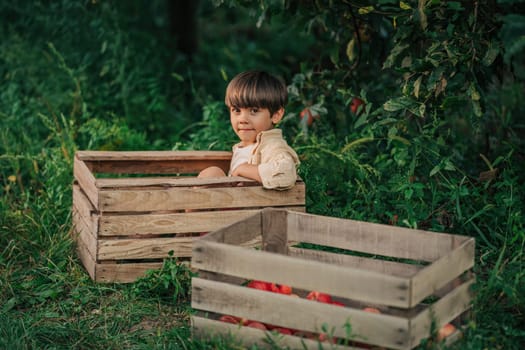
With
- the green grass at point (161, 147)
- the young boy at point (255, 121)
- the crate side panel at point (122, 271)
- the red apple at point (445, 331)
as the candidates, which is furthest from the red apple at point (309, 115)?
the red apple at point (445, 331)

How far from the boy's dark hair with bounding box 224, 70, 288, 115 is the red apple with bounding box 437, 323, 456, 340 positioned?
144 cm

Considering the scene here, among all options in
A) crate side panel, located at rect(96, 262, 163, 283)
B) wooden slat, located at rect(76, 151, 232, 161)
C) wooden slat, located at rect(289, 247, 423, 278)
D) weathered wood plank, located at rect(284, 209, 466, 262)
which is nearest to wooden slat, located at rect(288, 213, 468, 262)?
weathered wood plank, located at rect(284, 209, 466, 262)

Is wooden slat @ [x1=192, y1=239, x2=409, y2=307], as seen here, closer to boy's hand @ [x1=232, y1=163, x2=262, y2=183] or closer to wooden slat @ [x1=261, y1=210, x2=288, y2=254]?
wooden slat @ [x1=261, y1=210, x2=288, y2=254]

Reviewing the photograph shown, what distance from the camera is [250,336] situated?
2.78 m

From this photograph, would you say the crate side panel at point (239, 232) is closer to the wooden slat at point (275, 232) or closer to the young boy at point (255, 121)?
the wooden slat at point (275, 232)

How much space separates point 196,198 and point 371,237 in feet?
2.71

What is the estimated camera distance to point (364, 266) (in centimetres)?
321

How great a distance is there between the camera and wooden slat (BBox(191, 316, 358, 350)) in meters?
2.69

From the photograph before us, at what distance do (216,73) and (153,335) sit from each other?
438 cm

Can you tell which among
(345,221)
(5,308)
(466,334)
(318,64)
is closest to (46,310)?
(5,308)

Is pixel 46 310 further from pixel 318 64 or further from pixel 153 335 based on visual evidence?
pixel 318 64

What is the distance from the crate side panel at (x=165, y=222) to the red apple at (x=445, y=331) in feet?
3.50

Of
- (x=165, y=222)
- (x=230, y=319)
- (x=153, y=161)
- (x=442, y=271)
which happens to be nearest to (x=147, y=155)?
(x=153, y=161)

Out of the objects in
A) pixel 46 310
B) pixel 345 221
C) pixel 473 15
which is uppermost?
pixel 473 15
